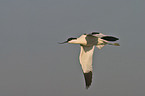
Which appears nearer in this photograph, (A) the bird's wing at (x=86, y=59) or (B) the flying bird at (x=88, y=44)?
(B) the flying bird at (x=88, y=44)

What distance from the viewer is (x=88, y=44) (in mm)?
12297

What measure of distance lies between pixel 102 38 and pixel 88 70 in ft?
7.65

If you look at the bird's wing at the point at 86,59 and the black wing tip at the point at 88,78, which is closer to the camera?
the black wing tip at the point at 88,78

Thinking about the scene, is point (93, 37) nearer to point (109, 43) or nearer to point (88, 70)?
point (109, 43)

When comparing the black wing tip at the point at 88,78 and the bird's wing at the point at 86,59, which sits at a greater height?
the bird's wing at the point at 86,59

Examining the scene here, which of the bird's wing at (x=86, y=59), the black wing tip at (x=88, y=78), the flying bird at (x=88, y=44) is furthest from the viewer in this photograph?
the bird's wing at (x=86, y=59)

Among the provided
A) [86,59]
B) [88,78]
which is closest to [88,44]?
[86,59]

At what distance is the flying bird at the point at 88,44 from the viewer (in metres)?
11.6

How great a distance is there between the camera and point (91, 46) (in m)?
13.3

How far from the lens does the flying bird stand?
1163 centimetres

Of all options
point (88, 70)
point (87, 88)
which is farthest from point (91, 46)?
point (87, 88)

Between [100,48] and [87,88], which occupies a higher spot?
[100,48]

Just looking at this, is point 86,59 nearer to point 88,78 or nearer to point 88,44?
point 88,78

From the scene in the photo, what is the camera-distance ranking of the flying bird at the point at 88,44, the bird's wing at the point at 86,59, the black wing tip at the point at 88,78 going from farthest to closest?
the bird's wing at the point at 86,59, the black wing tip at the point at 88,78, the flying bird at the point at 88,44
